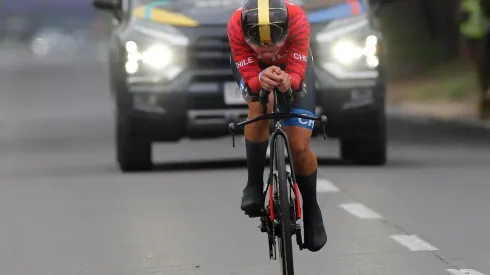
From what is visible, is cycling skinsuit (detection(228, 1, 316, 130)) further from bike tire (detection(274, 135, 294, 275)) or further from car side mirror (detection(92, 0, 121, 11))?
car side mirror (detection(92, 0, 121, 11))

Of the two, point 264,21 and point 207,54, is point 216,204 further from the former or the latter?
point 264,21

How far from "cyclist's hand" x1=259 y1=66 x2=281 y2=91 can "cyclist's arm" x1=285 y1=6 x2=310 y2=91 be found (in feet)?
0.53

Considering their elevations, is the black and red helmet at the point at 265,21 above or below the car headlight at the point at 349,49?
above

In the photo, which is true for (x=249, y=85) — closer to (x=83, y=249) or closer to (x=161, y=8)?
(x=83, y=249)

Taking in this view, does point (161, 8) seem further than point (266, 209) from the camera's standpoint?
Yes

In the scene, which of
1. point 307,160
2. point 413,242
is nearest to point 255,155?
point 307,160

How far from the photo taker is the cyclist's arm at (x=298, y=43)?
25.0 ft

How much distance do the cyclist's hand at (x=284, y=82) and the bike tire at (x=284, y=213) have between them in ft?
0.84

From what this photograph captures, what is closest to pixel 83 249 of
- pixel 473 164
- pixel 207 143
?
pixel 473 164

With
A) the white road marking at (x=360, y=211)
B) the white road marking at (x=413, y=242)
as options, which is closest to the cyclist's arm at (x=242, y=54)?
the white road marking at (x=413, y=242)

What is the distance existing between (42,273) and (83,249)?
97 cm

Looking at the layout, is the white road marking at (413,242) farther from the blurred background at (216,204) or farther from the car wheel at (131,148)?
the car wheel at (131,148)

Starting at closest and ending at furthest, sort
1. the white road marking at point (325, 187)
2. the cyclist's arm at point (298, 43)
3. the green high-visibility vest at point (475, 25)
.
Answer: the cyclist's arm at point (298, 43) < the white road marking at point (325, 187) < the green high-visibility vest at point (475, 25)

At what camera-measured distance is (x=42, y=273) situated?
9117 millimetres
